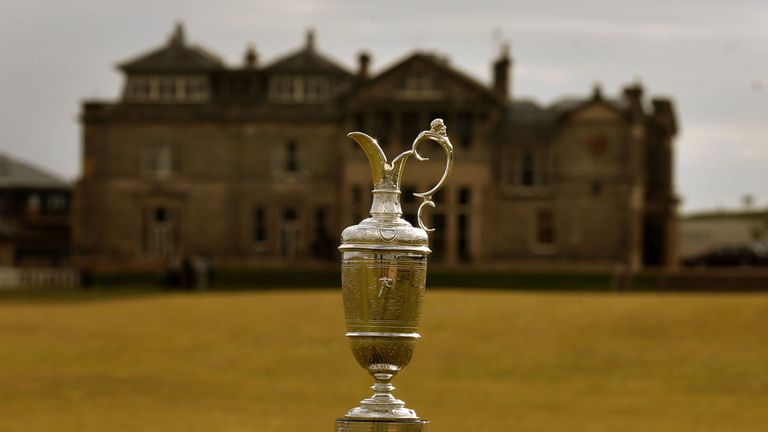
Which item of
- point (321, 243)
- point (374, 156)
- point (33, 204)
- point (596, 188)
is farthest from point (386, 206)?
point (33, 204)

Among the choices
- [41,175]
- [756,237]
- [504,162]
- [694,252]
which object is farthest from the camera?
[41,175]

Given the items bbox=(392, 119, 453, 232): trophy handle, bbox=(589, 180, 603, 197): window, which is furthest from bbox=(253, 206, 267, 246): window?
bbox=(392, 119, 453, 232): trophy handle

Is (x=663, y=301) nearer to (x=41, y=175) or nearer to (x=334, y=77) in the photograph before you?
(x=334, y=77)

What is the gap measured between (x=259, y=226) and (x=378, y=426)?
7642 centimetres

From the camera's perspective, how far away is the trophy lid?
31.2 feet

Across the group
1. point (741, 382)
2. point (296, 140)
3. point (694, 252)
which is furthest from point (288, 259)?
point (741, 382)

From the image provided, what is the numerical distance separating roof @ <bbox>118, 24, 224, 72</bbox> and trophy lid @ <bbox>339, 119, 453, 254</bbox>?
7767cm

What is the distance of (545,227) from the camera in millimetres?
83125

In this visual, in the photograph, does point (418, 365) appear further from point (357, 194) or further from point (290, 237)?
point (290, 237)

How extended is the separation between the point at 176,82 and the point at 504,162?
1599cm

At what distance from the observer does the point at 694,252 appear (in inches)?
4008

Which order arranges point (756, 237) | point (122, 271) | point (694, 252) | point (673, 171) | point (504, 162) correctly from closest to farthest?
point (122, 271)
point (504, 162)
point (673, 171)
point (694, 252)
point (756, 237)

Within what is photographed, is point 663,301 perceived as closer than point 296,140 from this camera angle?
Yes

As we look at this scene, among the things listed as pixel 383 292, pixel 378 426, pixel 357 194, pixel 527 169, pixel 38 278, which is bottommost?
pixel 38 278
